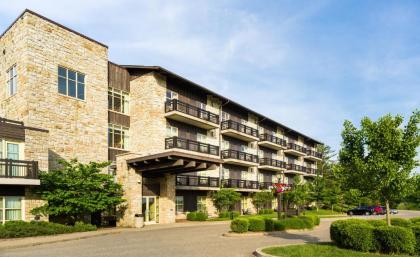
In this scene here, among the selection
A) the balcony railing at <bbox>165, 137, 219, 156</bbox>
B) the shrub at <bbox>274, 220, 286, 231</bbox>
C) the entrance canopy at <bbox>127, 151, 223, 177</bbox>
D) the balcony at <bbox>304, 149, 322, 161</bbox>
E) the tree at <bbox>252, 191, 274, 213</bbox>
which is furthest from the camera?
the balcony at <bbox>304, 149, 322, 161</bbox>

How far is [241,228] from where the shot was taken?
21219mm

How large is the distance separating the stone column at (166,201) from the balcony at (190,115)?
20.9 ft

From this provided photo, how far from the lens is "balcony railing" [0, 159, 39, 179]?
21.2 metres

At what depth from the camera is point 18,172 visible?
22.0 meters

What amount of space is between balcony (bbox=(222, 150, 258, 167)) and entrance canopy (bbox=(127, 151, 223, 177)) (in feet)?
45.4

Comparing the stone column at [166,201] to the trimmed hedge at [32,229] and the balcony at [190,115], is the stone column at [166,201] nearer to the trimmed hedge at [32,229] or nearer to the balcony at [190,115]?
the balcony at [190,115]

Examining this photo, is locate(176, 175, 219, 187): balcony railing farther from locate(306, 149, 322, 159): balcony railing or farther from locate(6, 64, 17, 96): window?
locate(306, 149, 322, 159): balcony railing

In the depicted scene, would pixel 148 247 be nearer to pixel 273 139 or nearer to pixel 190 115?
pixel 190 115

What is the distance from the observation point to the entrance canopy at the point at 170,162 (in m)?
25.4

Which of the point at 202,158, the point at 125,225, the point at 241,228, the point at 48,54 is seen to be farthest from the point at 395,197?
the point at 48,54

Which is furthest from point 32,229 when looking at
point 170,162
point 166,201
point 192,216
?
point 192,216

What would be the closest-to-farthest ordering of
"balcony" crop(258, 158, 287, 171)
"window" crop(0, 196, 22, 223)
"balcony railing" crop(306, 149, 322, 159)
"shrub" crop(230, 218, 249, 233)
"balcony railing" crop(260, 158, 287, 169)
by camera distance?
"shrub" crop(230, 218, 249, 233) < "window" crop(0, 196, 22, 223) < "balcony" crop(258, 158, 287, 171) < "balcony railing" crop(260, 158, 287, 169) < "balcony railing" crop(306, 149, 322, 159)

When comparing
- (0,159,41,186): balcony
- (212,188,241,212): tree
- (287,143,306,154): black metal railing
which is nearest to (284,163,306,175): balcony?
(287,143,306,154): black metal railing

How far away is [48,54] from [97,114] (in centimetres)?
619
